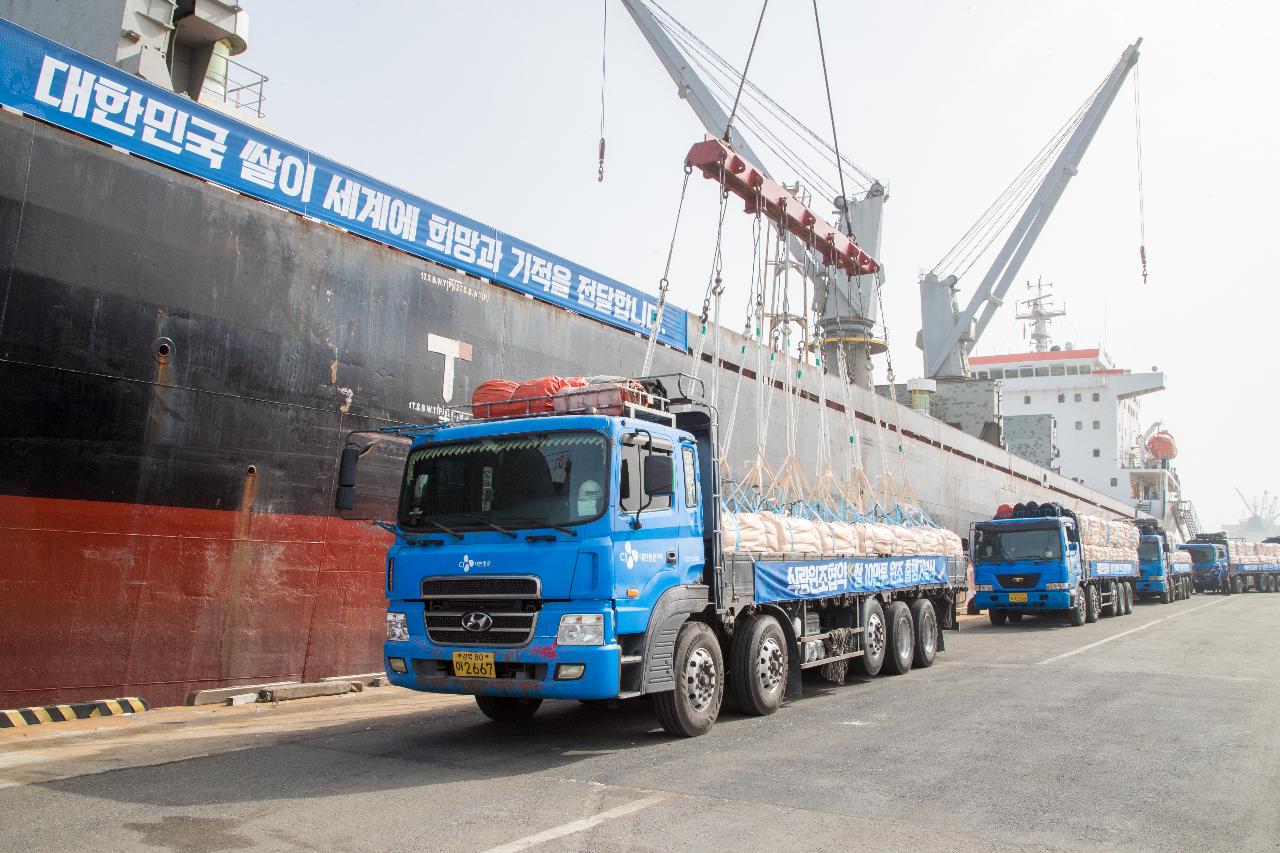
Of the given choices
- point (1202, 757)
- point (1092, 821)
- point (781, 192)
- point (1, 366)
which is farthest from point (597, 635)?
point (781, 192)

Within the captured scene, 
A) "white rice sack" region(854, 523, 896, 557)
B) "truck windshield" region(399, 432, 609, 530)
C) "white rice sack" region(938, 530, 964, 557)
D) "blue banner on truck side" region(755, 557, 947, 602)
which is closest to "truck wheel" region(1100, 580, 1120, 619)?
"white rice sack" region(938, 530, 964, 557)

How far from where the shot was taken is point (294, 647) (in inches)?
408

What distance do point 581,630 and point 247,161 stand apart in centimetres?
772

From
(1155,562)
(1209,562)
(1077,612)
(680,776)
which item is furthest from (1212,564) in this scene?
(680,776)

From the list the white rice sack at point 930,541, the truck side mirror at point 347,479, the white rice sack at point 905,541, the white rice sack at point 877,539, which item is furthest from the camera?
the white rice sack at point 930,541

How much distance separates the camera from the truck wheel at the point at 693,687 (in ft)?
23.7

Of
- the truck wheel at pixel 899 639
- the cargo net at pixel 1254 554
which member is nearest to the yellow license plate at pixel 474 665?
the truck wheel at pixel 899 639

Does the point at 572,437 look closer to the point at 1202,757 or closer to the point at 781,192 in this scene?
the point at 1202,757

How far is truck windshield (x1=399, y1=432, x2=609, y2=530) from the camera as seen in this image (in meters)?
6.77

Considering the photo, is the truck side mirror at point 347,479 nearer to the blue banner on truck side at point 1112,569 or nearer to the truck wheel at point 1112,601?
the blue banner on truck side at point 1112,569

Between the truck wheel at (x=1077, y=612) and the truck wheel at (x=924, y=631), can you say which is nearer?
the truck wheel at (x=924, y=631)

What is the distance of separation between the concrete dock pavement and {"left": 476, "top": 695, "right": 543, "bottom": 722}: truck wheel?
167 millimetres

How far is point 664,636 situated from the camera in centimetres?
705

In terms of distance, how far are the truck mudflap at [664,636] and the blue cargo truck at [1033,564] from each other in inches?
570
